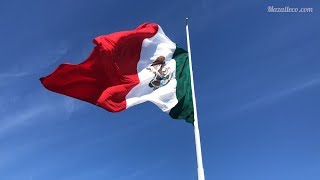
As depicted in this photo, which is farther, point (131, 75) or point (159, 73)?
point (159, 73)

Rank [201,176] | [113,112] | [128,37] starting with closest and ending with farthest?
1. [201,176]
2. [113,112]
3. [128,37]

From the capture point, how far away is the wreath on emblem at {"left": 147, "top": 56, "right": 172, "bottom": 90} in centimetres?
2361

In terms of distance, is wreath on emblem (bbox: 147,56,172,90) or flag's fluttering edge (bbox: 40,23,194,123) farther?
wreath on emblem (bbox: 147,56,172,90)

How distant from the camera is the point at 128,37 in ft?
78.3

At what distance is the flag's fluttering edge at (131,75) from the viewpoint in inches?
886

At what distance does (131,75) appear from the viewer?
2383 centimetres

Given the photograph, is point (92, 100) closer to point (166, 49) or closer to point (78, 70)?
point (78, 70)

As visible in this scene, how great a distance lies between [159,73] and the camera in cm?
2397

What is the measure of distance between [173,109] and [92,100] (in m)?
3.86

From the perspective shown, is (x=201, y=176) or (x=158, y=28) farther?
(x=158, y=28)

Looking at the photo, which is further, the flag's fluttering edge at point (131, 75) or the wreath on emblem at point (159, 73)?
the wreath on emblem at point (159, 73)

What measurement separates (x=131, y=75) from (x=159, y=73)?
4.57ft

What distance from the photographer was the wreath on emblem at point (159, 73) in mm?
23609

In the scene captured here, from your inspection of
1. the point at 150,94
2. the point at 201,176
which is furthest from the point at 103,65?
the point at 201,176
